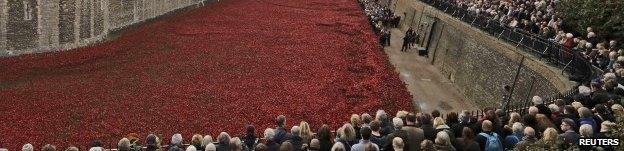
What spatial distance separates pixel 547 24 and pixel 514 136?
1692 cm

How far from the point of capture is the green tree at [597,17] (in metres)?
23.6

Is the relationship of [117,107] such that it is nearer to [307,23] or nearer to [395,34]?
[307,23]

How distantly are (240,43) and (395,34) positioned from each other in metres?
14.0

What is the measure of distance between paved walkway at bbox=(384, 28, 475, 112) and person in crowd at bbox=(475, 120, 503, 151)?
11977mm

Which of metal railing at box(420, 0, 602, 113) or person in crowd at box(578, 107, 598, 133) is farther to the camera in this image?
metal railing at box(420, 0, 602, 113)

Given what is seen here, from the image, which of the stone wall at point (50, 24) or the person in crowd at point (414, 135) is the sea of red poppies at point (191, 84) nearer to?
the stone wall at point (50, 24)

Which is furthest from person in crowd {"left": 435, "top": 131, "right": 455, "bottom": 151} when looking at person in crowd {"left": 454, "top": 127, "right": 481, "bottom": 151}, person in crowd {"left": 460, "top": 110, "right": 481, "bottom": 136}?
person in crowd {"left": 460, "top": 110, "right": 481, "bottom": 136}

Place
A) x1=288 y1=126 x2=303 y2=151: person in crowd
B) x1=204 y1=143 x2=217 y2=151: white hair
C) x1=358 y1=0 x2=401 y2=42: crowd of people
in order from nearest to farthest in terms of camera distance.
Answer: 1. x1=204 y1=143 x2=217 y2=151: white hair
2. x1=288 y1=126 x2=303 y2=151: person in crowd
3. x1=358 y1=0 x2=401 y2=42: crowd of people

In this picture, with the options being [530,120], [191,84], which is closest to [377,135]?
[530,120]

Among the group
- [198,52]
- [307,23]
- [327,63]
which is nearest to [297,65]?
[327,63]

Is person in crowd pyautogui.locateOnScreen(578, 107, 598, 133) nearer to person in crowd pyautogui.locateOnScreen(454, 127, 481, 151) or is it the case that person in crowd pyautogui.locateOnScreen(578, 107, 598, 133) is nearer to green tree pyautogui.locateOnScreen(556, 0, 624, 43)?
person in crowd pyautogui.locateOnScreen(454, 127, 481, 151)

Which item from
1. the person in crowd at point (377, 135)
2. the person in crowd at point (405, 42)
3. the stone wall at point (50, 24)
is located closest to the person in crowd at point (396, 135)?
the person in crowd at point (377, 135)

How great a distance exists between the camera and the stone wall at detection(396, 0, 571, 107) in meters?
21.7

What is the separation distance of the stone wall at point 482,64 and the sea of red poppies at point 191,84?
338cm
